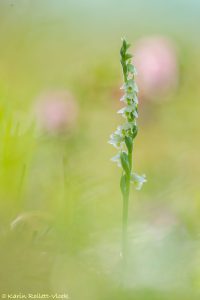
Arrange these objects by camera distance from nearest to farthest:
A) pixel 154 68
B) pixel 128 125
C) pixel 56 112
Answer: pixel 128 125 < pixel 56 112 < pixel 154 68

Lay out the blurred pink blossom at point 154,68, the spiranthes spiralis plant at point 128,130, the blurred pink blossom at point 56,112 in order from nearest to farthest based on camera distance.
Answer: the spiranthes spiralis plant at point 128,130, the blurred pink blossom at point 56,112, the blurred pink blossom at point 154,68

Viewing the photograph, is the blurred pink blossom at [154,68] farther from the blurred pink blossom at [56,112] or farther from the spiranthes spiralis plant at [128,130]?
the spiranthes spiralis plant at [128,130]

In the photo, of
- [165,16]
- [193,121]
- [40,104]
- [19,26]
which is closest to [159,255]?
[40,104]

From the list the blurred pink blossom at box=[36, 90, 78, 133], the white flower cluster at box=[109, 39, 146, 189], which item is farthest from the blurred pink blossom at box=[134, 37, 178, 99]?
the white flower cluster at box=[109, 39, 146, 189]

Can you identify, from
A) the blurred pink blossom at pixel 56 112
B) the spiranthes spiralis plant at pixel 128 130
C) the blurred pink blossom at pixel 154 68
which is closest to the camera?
the spiranthes spiralis plant at pixel 128 130

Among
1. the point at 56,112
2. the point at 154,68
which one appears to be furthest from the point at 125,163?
the point at 154,68

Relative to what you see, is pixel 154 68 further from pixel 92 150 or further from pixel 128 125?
pixel 128 125

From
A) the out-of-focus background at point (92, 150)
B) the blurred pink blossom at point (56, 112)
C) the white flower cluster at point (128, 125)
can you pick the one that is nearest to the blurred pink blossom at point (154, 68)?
the out-of-focus background at point (92, 150)

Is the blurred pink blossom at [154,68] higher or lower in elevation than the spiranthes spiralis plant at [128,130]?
higher
